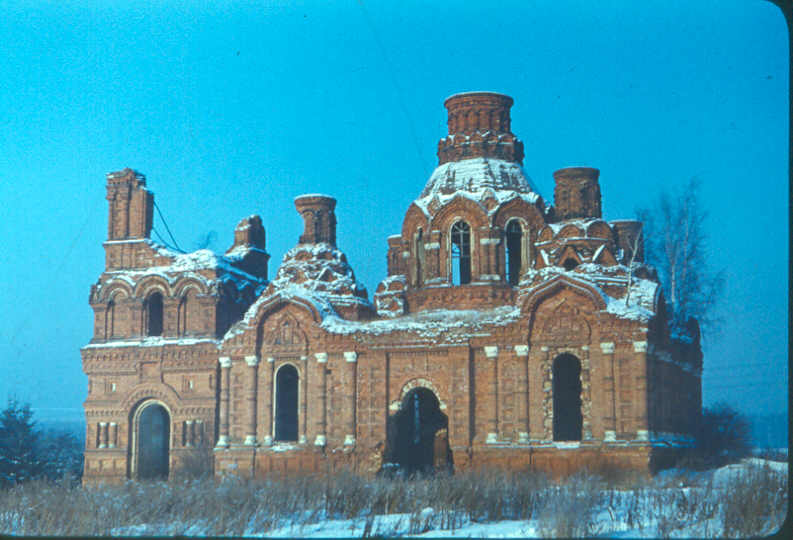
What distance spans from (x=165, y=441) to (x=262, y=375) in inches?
225

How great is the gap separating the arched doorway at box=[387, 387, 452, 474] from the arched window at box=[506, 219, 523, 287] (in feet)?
12.7

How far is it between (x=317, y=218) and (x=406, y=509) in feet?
52.2

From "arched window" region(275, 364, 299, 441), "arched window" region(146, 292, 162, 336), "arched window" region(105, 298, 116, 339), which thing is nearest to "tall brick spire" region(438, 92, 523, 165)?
"arched window" region(275, 364, 299, 441)

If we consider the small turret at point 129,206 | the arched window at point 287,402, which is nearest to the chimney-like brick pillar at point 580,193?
the arched window at point 287,402

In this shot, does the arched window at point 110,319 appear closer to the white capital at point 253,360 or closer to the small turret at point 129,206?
the small turret at point 129,206

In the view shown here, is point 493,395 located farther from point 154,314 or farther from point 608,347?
point 154,314

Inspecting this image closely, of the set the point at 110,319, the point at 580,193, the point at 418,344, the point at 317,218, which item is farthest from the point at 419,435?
the point at 110,319

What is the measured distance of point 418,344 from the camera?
25.1 metres

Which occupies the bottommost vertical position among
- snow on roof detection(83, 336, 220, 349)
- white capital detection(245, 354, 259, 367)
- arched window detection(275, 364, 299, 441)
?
arched window detection(275, 364, 299, 441)

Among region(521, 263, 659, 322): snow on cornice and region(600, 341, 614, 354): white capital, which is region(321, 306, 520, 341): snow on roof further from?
region(600, 341, 614, 354): white capital

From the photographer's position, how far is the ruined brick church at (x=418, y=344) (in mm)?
23562

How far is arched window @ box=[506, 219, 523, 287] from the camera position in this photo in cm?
2744

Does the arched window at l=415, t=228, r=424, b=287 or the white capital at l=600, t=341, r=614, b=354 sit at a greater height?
the arched window at l=415, t=228, r=424, b=287

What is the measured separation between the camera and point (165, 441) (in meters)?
30.9
